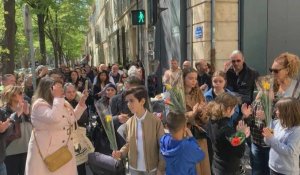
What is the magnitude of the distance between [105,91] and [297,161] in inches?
134

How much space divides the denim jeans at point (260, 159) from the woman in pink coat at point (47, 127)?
222cm

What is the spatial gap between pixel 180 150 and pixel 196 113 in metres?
1.03

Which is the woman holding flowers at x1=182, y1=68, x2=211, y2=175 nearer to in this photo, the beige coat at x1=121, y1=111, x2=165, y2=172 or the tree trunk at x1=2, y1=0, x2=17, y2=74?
the beige coat at x1=121, y1=111, x2=165, y2=172

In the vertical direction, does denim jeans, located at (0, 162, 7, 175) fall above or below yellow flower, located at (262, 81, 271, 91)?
below

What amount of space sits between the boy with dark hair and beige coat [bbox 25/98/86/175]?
1.34m

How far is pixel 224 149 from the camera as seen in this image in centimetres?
445

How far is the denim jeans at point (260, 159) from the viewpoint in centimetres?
481

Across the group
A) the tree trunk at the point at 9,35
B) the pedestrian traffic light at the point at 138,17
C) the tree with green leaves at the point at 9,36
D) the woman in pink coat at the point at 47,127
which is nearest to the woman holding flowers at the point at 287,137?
the woman in pink coat at the point at 47,127

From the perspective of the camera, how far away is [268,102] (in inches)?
169

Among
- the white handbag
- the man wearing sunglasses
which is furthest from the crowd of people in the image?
the man wearing sunglasses

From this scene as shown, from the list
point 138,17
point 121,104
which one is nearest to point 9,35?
point 138,17

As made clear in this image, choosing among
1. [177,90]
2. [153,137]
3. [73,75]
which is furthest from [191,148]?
[73,75]

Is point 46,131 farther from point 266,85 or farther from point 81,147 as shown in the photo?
point 266,85

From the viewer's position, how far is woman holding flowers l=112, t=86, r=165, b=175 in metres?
4.27
